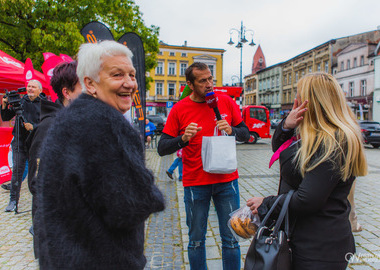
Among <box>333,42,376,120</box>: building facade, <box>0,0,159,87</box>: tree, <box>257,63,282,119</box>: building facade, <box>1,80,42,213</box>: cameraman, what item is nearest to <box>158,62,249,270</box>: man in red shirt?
<box>1,80,42,213</box>: cameraman

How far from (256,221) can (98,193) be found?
107cm

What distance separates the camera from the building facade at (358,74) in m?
34.7

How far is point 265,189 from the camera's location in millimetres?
6293

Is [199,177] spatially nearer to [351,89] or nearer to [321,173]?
[321,173]

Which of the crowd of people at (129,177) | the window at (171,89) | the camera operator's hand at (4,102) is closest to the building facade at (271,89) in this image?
the window at (171,89)

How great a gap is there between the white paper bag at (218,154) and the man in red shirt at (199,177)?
9cm

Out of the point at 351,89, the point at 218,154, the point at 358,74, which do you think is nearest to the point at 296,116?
the point at 218,154

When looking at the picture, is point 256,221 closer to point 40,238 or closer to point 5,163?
point 40,238

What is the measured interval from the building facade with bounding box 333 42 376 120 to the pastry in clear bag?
35.7m

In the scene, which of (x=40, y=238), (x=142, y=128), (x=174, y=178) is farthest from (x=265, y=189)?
(x=40, y=238)

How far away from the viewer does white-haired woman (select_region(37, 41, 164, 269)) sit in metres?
1.09

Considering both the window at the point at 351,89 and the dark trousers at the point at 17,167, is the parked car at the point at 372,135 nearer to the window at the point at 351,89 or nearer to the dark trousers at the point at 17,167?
the dark trousers at the point at 17,167

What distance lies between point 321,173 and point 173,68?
59.0m

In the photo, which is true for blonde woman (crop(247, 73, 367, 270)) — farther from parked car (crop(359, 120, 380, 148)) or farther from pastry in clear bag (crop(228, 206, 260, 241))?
parked car (crop(359, 120, 380, 148))
